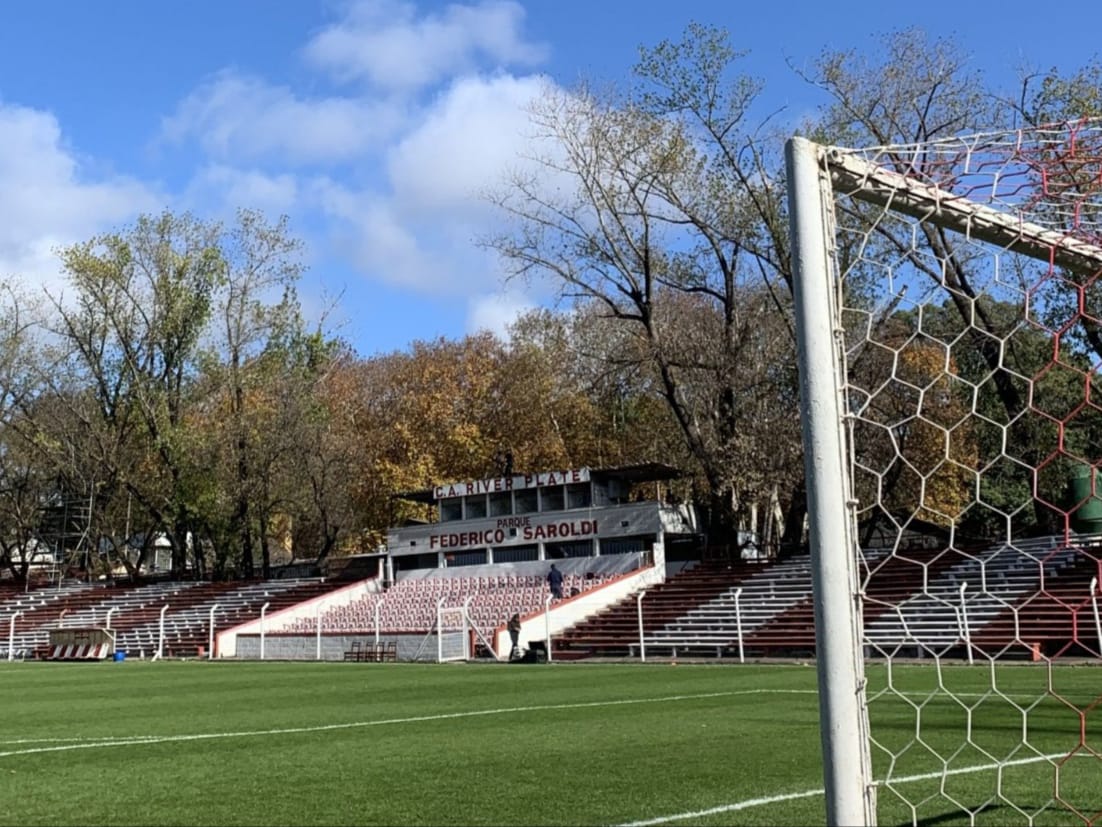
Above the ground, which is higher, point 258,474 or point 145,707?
point 258,474

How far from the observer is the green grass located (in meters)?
5.84

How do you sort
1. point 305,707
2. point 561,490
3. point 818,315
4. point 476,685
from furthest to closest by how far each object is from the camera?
point 561,490
point 476,685
point 305,707
point 818,315

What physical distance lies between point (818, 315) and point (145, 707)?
12.1m

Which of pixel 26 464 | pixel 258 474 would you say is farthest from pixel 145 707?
pixel 26 464

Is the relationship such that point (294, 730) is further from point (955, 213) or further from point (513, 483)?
point (513, 483)

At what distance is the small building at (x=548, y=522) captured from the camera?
35781 mm

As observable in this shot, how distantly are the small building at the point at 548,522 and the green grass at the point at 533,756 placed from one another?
1965cm

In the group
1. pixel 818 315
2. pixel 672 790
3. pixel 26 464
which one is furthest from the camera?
pixel 26 464

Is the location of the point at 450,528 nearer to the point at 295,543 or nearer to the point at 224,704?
the point at 295,543

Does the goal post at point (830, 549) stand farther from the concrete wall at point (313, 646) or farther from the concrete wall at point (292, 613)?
the concrete wall at point (292, 613)

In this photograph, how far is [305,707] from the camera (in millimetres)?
13766

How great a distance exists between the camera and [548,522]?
37188 mm

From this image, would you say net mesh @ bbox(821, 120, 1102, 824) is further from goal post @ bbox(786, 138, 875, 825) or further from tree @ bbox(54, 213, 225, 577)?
tree @ bbox(54, 213, 225, 577)

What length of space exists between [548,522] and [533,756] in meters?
29.1
